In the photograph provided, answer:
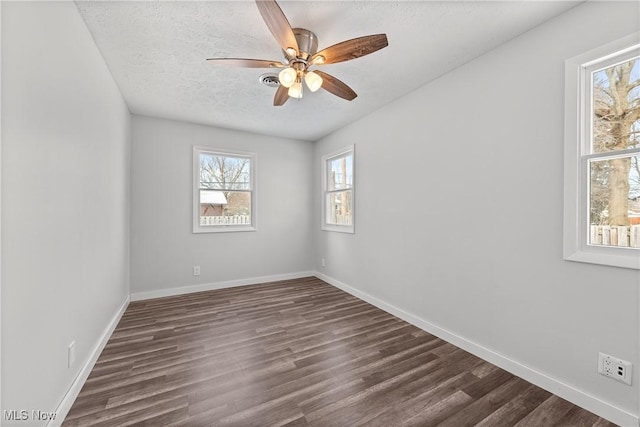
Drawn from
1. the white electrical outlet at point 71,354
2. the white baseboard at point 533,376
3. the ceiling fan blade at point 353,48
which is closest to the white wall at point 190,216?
the white electrical outlet at point 71,354

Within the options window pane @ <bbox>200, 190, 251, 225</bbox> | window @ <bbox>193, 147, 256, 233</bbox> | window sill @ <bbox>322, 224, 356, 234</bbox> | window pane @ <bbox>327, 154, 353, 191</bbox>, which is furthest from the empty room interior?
window pane @ <bbox>200, 190, 251, 225</bbox>

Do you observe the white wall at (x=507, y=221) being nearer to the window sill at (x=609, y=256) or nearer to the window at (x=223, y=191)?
the window sill at (x=609, y=256)

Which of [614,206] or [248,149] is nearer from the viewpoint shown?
[614,206]

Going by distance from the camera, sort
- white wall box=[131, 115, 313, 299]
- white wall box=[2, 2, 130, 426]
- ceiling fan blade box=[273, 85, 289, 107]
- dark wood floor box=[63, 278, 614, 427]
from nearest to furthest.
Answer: white wall box=[2, 2, 130, 426], dark wood floor box=[63, 278, 614, 427], ceiling fan blade box=[273, 85, 289, 107], white wall box=[131, 115, 313, 299]

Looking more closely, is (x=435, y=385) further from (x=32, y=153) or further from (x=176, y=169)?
(x=176, y=169)

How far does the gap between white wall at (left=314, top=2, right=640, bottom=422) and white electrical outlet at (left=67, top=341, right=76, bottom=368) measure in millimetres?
2865

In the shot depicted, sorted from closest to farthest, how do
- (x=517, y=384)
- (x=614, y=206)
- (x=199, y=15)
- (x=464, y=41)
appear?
(x=614, y=206), (x=199, y=15), (x=517, y=384), (x=464, y=41)

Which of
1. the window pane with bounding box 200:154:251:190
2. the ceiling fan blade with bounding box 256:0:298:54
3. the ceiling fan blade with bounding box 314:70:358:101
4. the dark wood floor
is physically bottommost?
the dark wood floor

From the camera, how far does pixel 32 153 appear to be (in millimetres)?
1250

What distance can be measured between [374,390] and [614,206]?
6.35ft

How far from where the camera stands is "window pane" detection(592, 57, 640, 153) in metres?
1.57

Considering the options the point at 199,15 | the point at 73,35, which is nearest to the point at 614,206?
the point at 199,15

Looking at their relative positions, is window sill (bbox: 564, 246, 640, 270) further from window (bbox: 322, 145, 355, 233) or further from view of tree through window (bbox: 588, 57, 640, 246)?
window (bbox: 322, 145, 355, 233)

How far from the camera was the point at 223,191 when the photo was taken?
4211mm
